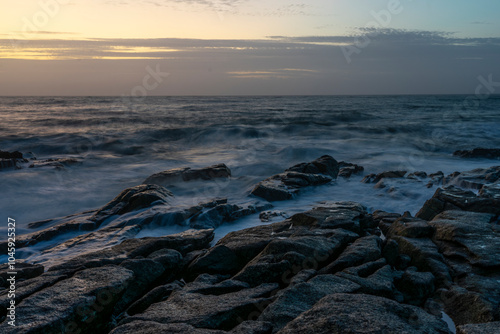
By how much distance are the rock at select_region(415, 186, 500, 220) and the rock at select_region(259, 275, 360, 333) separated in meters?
4.82

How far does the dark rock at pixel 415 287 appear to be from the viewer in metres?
5.04

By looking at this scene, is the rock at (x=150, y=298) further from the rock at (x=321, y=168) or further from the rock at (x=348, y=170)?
the rock at (x=348, y=170)

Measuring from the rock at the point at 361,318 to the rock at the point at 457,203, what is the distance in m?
5.17

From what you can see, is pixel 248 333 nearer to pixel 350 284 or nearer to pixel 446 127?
pixel 350 284

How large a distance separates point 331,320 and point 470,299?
2422 millimetres

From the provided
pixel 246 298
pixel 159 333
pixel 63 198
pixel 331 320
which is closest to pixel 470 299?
pixel 331 320

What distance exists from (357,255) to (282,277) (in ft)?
4.25

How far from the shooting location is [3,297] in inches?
182

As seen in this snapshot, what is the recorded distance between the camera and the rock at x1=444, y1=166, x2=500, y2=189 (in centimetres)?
1103

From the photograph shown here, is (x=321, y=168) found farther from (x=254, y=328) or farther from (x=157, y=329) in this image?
(x=157, y=329)

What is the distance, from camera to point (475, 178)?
11.6 meters

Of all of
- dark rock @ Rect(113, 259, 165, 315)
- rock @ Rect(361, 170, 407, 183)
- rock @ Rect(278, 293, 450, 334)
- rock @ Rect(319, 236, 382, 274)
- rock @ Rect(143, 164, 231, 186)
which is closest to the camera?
rock @ Rect(278, 293, 450, 334)

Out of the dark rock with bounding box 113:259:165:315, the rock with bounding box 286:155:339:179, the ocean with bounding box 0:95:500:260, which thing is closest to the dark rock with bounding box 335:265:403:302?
the dark rock with bounding box 113:259:165:315

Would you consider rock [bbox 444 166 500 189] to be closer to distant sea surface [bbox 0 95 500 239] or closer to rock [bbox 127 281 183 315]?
distant sea surface [bbox 0 95 500 239]
